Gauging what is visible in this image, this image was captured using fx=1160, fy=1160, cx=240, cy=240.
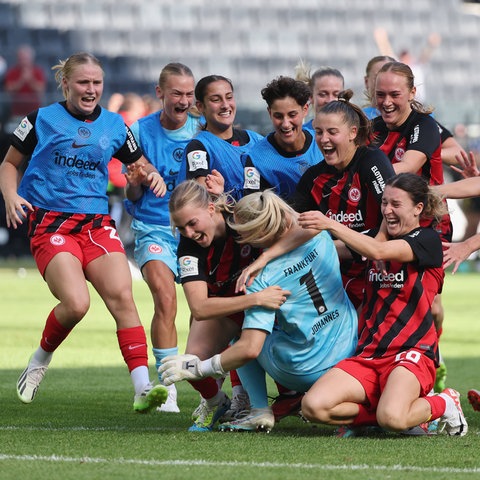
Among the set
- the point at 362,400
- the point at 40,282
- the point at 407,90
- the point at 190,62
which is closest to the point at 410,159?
the point at 407,90

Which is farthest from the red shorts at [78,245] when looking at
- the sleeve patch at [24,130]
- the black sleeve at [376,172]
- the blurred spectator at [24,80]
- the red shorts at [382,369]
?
the blurred spectator at [24,80]

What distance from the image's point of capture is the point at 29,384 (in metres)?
6.68

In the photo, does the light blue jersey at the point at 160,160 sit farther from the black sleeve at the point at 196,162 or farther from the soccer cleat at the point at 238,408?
the soccer cleat at the point at 238,408

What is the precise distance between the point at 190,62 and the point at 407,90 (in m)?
16.9

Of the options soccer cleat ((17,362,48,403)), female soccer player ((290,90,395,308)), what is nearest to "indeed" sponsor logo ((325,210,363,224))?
female soccer player ((290,90,395,308))

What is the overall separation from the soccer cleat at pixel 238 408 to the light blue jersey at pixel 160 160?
5.64 ft

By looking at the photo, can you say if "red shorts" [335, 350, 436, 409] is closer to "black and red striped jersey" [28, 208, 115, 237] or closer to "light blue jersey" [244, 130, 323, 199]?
"light blue jersey" [244, 130, 323, 199]

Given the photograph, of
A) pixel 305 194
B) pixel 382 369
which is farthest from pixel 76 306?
pixel 382 369

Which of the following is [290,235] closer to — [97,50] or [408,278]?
[408,278]

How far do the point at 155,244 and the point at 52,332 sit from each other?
112cm

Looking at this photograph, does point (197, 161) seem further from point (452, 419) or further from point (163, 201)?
point (452, 419)

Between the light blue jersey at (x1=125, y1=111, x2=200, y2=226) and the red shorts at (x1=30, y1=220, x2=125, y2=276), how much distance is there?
0.94 meters

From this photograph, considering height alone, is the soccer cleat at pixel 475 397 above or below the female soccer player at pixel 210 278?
below

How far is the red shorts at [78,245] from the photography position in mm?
6555
